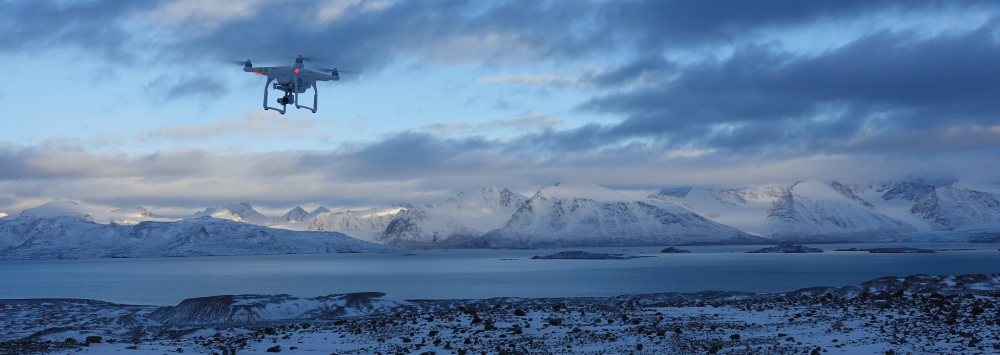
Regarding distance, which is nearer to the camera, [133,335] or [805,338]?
[805,338]

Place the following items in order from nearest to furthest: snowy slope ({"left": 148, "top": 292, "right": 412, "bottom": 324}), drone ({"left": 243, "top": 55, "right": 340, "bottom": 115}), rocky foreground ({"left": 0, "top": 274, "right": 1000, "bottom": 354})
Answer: rocky foreground ({"left": 0, "top": 274, "right": 1000, "bottom": 354}) → drone ({"left": 243, "top": 55, "right": 340, "bottom": 115}) → snowy slope ({"left": 148, "top": 292, "right": 412, "bottom": 324})

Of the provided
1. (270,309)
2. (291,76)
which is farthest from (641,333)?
(270,309)

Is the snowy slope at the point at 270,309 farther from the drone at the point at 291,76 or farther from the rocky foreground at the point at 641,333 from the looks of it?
the drone at the point at 291,76

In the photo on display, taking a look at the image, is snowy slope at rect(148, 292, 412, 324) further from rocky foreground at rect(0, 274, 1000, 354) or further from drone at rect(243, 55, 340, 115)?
drone at rect(243, 55, 340, 115)

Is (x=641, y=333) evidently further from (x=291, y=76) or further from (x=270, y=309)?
(x=270, y=309)

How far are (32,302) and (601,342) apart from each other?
246 ft

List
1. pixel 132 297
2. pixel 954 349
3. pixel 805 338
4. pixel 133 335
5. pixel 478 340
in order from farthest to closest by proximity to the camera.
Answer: pixel 132 297 → pixel 133 335 → pixel 478 340 → pixel 805 338 → pixel 954 349

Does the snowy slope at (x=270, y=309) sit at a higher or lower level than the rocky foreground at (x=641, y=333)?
lower

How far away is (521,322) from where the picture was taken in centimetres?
3759

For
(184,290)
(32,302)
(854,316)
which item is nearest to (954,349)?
(854,316)

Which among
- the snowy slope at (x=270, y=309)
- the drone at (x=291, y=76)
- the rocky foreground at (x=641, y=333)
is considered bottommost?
the snowy slope at (x=270, y=309)

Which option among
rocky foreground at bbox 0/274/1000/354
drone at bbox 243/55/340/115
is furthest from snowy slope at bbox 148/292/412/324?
drone at bbox 243/55/340/115

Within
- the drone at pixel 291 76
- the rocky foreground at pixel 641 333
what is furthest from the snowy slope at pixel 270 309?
the drone at pixel 291 76

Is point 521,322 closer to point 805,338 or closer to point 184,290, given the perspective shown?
point 805,338
